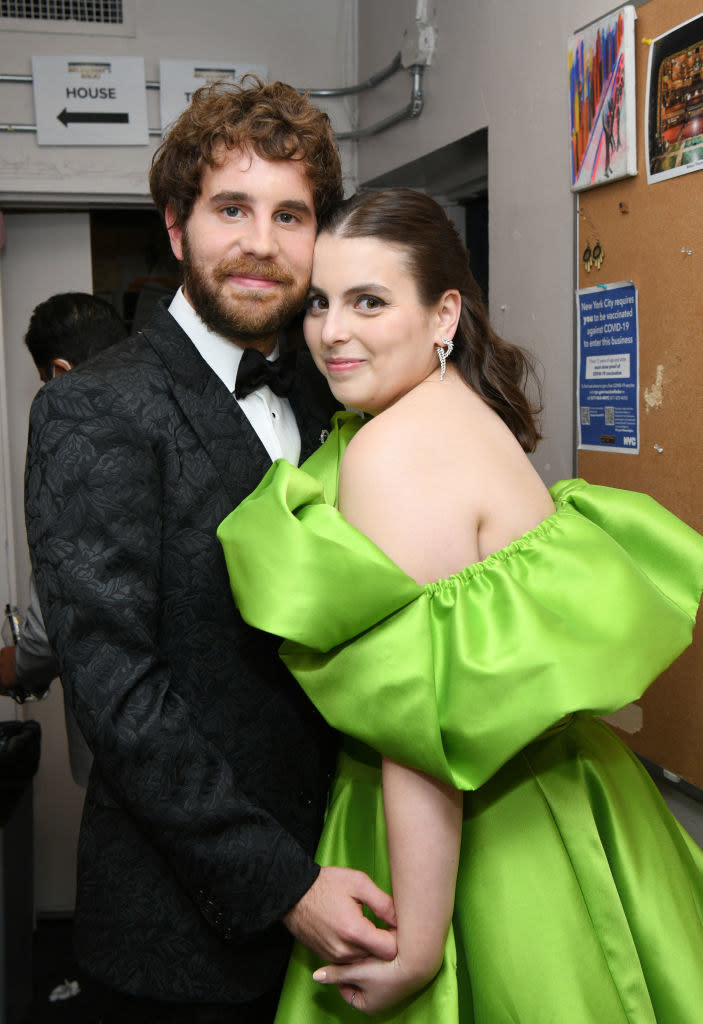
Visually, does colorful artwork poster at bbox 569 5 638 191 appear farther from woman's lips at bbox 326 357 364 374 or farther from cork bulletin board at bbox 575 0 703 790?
woman's lips at bbox 326 357 364 374

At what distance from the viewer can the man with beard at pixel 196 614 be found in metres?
1.07

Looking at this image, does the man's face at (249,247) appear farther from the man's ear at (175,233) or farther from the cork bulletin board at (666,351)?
the cork bulletin board at (666,351)

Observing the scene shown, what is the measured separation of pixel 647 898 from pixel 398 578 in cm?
52

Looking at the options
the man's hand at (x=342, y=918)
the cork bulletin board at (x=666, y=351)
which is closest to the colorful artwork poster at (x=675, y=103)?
the cork bulletin board at (x=666, y=351)

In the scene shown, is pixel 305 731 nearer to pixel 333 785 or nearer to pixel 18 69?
pixel 333 785

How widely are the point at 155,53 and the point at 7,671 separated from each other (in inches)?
84.3

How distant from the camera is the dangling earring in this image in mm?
1230

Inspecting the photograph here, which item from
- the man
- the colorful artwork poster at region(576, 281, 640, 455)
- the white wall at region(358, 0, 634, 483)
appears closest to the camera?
the colorful artwork poster at region(576, 281, 640, 455)

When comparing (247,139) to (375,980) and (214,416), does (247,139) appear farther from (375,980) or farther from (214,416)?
(375,980)

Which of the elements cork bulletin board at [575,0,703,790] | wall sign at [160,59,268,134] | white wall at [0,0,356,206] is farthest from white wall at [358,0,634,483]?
wall sign at [160,59,268,134]

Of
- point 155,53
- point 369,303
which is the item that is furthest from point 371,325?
point 155,53

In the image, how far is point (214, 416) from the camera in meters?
1.22

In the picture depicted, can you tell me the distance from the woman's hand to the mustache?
0.89 m

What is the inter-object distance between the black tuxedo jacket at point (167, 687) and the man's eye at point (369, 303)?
0.23 metres
